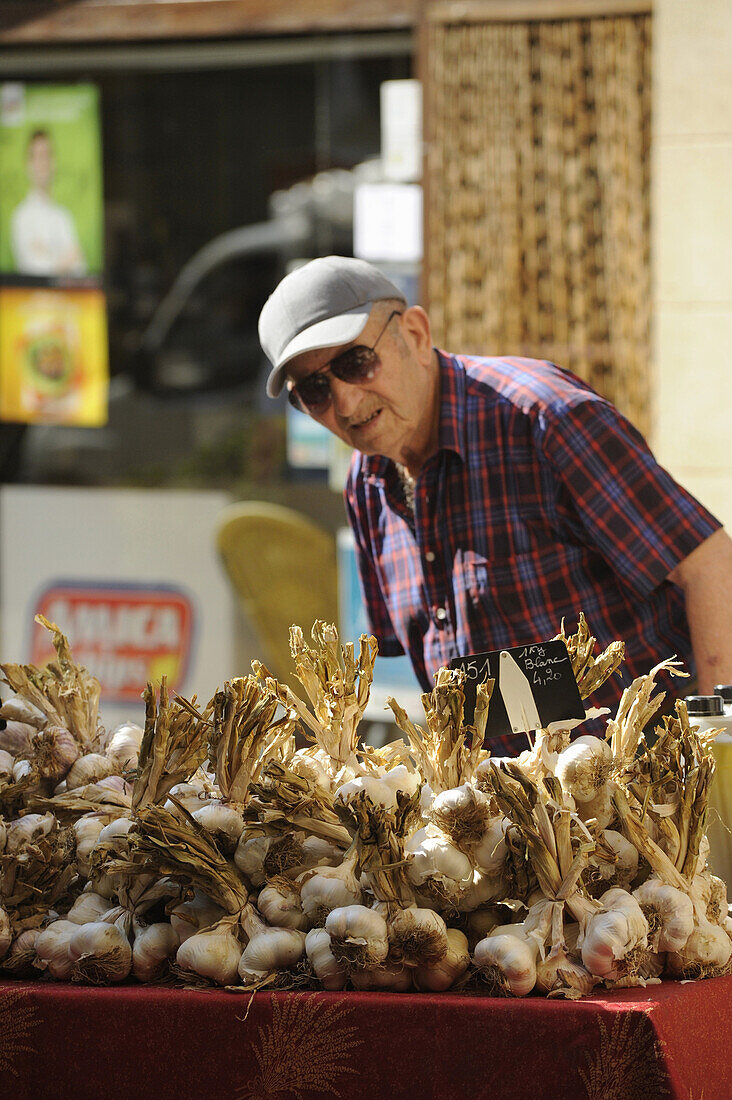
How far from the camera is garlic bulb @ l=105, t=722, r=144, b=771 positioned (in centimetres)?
166

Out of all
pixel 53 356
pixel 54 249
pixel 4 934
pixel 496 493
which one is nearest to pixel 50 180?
pixel 54 249

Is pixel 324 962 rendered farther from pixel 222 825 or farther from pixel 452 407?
pixel 452 407

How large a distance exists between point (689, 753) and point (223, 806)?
1.63ft

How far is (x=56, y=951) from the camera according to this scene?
1.38 metres

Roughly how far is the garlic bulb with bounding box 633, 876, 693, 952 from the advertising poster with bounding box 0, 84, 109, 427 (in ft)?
13.3

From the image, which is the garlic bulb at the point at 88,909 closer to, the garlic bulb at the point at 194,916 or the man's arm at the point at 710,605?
the garlic bulb at the point at 194,916

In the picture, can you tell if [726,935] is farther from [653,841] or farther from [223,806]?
[223,806]

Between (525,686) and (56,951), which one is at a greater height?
(525,686)

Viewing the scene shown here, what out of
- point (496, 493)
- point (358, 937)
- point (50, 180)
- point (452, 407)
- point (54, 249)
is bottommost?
point (358, 937)

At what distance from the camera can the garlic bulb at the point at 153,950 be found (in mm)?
1344

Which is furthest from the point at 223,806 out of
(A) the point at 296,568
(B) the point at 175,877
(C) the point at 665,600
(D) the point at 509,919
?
(A) the point at 296,568

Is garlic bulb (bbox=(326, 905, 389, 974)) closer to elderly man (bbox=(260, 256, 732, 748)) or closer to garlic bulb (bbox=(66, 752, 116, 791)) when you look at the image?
garlic bulb (bbox=(66, 752, 116, 791))

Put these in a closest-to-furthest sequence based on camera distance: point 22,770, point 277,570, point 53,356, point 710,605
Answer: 1. point 22,770
2. point 710,605
3. point 277,570
4. point 53,356

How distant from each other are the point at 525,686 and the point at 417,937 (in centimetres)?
31
